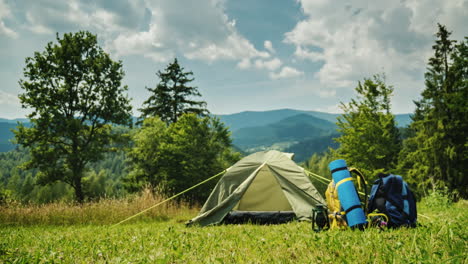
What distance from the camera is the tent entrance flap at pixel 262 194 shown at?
855cm

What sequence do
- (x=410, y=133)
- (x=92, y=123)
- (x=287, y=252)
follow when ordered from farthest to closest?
(x=410, y=133), (x=92, y=123), (x=287, y=252)

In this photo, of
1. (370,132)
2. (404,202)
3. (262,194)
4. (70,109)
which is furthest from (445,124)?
(70,109)

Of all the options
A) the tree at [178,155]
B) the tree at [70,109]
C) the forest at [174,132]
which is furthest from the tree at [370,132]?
the tree at [70,109]

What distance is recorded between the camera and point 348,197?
368 centimetres

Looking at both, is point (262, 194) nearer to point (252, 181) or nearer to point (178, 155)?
point (252, 181)

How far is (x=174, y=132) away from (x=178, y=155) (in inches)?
89.3

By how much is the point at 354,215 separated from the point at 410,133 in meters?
48.9

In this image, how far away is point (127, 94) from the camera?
2212 cm

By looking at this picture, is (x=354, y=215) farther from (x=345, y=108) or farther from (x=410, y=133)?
(x=410, y=133)

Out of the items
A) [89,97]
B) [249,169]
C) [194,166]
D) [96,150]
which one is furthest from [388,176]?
[89,97]

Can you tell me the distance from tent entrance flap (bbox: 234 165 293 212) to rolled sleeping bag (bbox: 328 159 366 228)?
476 cm

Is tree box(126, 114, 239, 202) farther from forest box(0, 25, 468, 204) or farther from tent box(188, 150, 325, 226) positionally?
tent box(188, 150, 325, 226)

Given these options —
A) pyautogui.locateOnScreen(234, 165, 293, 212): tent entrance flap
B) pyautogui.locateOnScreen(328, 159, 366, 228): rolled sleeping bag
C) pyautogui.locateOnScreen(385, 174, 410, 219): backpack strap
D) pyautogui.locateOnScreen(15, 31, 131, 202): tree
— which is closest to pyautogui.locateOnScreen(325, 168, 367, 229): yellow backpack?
pyautogui.locateOnScreen(328, 159, 366, 228): rolled sleeping bag

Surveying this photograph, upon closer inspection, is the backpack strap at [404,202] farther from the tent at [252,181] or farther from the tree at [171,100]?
the tree at [171,100]
